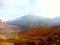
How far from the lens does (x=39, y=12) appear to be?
3189 mm

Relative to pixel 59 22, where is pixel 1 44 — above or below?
below

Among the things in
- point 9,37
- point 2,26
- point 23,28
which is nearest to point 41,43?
point 23,28

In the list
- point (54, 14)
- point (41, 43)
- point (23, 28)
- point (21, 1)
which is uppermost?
point (21, 1)

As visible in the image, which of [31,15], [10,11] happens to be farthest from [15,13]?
[31,15]

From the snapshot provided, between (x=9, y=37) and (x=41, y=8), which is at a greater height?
(x=41, y=8)

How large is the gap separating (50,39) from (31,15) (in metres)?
0.65

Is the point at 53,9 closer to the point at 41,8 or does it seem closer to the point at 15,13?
the point at 41,8

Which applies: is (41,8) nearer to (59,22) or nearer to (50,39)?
(59,22)

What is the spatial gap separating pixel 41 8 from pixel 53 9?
259 millimetres

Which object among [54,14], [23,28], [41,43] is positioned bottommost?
[41,43]

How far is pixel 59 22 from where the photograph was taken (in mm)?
3137

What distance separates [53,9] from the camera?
3178 millimetres

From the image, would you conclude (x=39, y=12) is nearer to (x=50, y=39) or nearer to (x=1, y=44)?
(x=50, y=39)

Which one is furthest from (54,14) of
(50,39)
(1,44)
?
→ (1,44)
